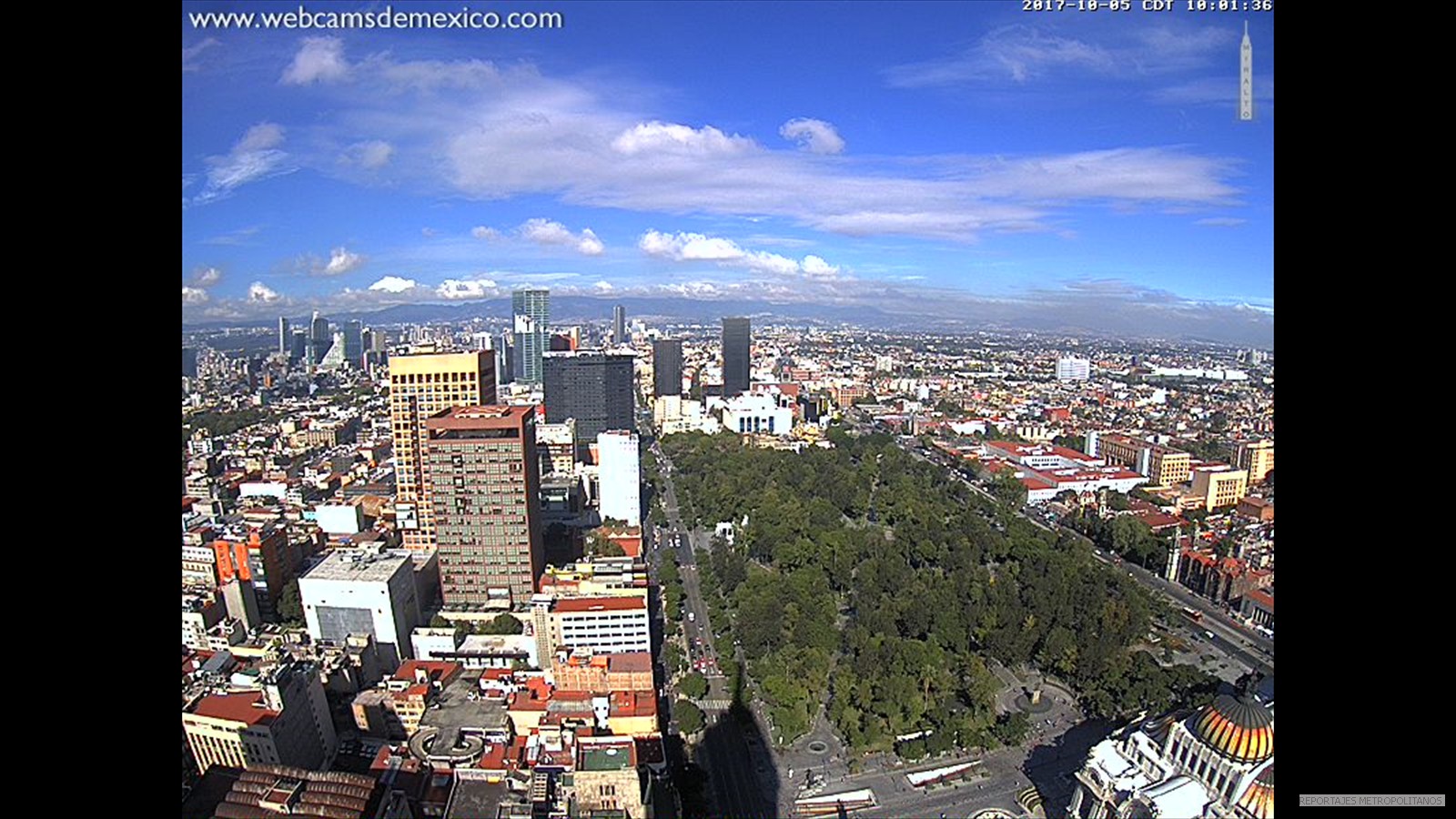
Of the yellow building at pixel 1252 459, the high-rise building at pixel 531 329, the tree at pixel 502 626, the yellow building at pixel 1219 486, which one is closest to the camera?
the tree at pixel 502 626

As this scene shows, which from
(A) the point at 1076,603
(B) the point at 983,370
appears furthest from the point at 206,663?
(B) the point at 983,370

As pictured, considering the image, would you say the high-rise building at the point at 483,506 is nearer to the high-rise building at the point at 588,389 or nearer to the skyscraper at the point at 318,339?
the skyscraper at the point at 318,339

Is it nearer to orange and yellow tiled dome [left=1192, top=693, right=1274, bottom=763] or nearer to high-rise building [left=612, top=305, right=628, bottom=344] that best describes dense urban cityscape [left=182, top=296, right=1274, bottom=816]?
orange and yellow tiled dome [left=1192, top=693, right=1274, bottom=763]

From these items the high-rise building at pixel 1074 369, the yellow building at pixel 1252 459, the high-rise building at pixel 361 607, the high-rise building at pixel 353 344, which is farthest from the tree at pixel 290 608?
the high-rise building at pixel 1074 369

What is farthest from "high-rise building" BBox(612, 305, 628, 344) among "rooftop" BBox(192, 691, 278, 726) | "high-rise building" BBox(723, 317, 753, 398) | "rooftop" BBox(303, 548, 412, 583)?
"rooftop" BBox(192, 691, 278, 726)
